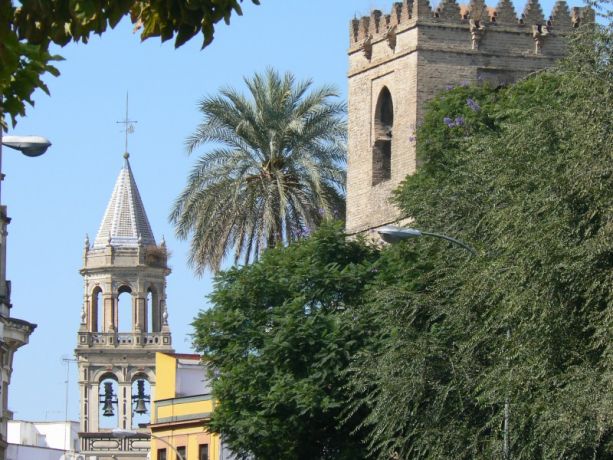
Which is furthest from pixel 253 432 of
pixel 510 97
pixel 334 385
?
pixel 510 97

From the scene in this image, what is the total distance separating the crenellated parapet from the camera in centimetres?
5628

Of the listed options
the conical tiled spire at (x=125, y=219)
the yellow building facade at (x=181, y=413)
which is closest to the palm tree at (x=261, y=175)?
the yellow building facade at (x=181, y=413)

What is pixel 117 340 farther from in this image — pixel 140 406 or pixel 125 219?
pixel 140 406

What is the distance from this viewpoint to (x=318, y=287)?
4528 cm

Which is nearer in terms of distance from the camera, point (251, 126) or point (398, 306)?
point (398, 306)

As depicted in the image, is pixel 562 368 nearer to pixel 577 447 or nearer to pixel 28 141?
pixel 577 447

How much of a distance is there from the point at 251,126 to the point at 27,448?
3259 cm

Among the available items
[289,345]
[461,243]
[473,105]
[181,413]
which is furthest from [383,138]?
[461,243]

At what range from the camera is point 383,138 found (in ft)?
189

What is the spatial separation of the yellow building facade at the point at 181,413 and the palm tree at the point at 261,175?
11916 mm

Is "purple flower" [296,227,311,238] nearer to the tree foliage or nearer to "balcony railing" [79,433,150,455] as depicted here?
the tree foliage

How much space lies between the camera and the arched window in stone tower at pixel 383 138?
5747cm

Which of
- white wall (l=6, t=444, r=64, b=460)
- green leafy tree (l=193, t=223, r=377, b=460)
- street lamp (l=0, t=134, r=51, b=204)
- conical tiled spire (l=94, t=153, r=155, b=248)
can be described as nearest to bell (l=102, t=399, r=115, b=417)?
A: conical tiled spire (l=94, t=153, r=155, b=248)

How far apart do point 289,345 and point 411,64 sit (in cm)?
1441
